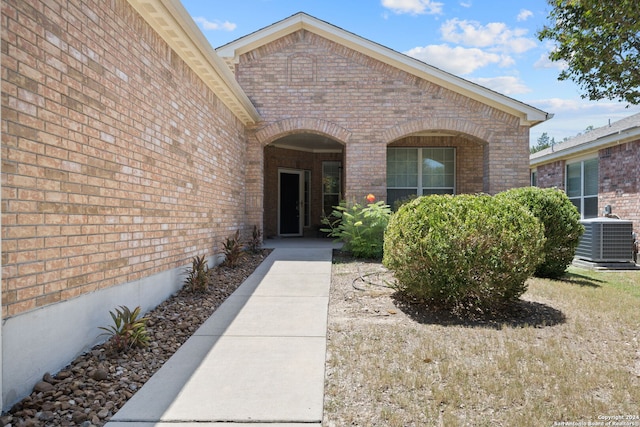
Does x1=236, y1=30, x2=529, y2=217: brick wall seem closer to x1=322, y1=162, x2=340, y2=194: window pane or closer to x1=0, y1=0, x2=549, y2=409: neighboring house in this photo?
x1=0, y1=0, x2=549, y2=409: neighboring house

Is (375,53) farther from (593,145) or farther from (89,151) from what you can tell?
(89,151)

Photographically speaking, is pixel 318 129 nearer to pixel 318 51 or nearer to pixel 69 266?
pixel 318 51

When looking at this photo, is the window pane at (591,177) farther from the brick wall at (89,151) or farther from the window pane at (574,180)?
the brick wall at (89,151)

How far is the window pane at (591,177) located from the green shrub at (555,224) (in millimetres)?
7055

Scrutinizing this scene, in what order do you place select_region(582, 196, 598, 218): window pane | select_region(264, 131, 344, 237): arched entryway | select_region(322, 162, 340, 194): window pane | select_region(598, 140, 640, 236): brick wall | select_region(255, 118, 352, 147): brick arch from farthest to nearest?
1. select_region(322, 162, 340, 194): window pane
2. select_region(264, 131, 344, 237): arched entryway
3. select_region(582, 196, 598, 218): window pane
4. select_region(598, 140, 640, 236): brick wall
5. select_region(255, 118, 352, 147): brick arch

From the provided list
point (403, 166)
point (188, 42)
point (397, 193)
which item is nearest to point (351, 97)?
point (403, 166)

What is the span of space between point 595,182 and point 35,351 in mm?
14843

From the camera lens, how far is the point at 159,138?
16.7ft

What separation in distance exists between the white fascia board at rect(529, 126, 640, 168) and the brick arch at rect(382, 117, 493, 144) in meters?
3.73

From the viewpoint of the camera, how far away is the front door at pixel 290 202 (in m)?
14.1

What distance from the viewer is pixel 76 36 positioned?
342 cm

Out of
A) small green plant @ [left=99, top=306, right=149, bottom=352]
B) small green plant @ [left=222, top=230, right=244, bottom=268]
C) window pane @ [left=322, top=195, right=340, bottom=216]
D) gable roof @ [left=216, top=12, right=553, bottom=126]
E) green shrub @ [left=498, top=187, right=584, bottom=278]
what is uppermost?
gable roof @ [left=216, top=12, right=553, bottom=126]

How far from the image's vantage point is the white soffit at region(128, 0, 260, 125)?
4.66 m

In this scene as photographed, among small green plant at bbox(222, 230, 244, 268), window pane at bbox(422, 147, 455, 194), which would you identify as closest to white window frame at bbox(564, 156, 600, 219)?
window pane at bbox(422, 147, 455, 194)
